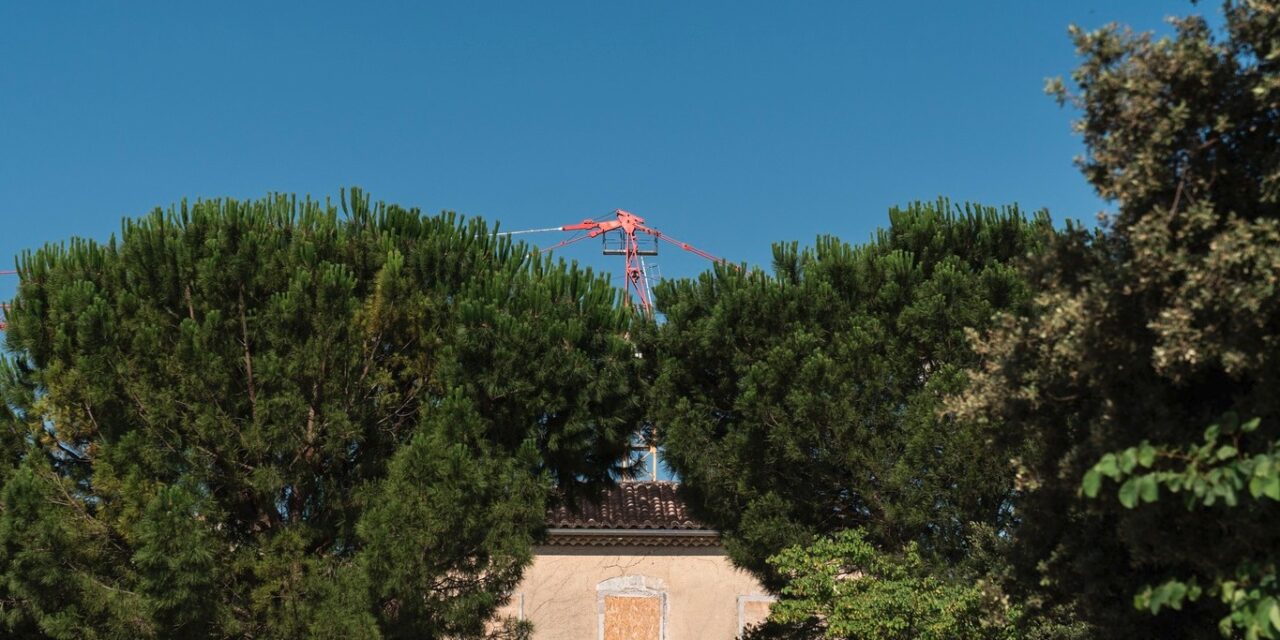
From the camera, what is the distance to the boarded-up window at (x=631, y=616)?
2206 centimetres

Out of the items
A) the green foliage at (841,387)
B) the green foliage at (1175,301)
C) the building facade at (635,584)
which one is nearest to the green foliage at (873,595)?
the green foliage at (841,387)

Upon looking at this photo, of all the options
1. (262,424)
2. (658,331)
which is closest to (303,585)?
(262,424)

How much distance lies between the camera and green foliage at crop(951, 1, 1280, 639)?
5719mm

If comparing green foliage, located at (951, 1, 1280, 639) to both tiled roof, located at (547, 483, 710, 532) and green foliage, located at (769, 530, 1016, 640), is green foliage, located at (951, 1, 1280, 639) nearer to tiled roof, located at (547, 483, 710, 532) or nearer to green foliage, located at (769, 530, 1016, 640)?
green foliage, located at (769, 530, 1016, 640)

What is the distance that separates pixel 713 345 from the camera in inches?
610

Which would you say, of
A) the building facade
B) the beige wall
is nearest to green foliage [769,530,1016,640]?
the building facade

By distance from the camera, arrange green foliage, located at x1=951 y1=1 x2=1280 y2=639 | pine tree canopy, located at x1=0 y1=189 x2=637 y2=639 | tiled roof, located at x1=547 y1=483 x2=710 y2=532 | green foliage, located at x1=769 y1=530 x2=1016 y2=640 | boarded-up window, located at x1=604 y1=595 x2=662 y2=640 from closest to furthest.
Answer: green foliage, located at x1=951 y1=1 x2=1280 y2=639, pine tree canopy, located at x1=0 y1=189 x2=637 y2=639, green foliage, located at x1=769 y1=530 x2=1016 y2=640, tiled roof, located at x1=547 y1=483 x2=710 y2=532, boarded-up window, located at x1=604 y1=595 x2=662 y2=640

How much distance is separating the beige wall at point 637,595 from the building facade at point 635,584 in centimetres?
2

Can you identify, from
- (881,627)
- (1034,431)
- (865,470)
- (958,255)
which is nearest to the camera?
(1034,431)

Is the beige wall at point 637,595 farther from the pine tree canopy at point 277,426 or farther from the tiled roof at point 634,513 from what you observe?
the pine tree canopy at point 277,426

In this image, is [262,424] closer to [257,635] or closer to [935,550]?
[257,635]

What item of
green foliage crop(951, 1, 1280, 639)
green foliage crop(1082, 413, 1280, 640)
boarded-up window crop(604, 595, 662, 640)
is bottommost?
boarded-up window crop(604, 595, 662, 640)

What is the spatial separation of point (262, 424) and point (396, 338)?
Result: 206cm

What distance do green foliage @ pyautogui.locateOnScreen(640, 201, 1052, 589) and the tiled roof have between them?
6.02 m
